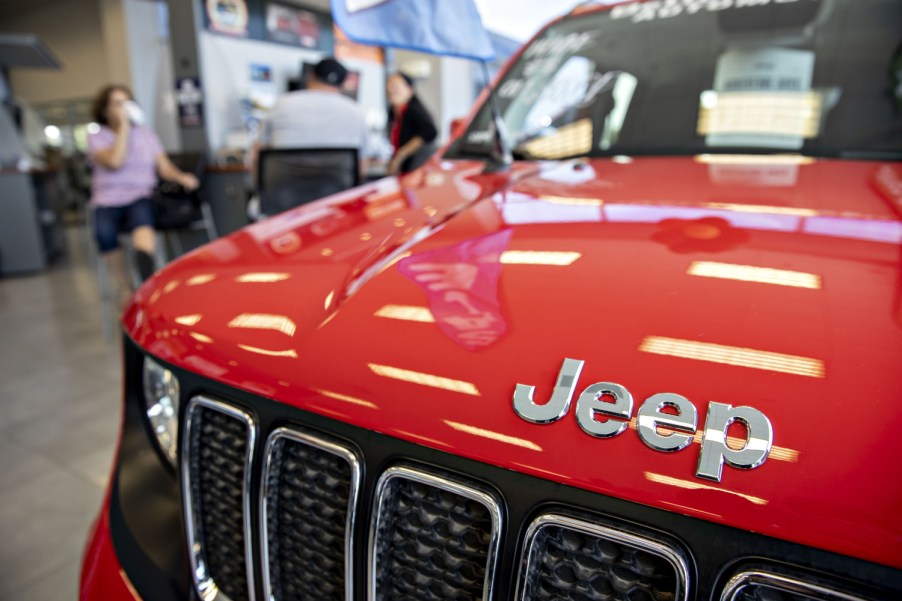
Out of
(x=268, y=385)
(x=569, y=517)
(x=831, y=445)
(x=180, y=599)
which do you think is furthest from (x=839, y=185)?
(x=180, y=599)

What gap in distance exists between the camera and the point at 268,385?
2.36 ft

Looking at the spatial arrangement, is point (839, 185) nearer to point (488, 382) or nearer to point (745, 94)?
point (745, 94)

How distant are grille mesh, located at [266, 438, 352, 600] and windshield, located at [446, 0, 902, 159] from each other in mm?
1058

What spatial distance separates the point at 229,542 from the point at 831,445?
754mm

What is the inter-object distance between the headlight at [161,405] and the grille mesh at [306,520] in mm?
297

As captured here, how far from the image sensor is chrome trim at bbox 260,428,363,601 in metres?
0.65

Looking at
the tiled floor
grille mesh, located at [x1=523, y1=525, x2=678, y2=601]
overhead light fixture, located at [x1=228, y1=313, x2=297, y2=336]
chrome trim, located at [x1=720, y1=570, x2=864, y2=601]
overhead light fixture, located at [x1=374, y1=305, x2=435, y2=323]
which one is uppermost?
overhead light fixture, located at [x1=374, y1=305, x2=435, y2=323]

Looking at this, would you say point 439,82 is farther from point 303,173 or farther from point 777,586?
point 777,586

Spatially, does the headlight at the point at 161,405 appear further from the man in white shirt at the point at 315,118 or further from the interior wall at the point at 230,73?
the interior wall at the point at 230,73

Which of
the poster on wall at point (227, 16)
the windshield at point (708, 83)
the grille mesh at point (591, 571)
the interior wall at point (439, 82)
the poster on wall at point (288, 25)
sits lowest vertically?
the grille mesh at point (591, 571)

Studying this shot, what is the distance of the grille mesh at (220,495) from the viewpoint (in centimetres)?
81

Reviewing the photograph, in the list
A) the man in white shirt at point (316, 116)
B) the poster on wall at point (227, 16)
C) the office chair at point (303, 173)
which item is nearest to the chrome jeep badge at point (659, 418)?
the office chair at point (303, 173)

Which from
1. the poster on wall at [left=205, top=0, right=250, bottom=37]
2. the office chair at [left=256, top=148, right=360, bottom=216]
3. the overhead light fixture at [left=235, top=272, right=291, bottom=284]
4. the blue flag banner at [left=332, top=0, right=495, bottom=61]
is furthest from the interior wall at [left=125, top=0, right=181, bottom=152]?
the overhead light fixture at [left=235, top=272, right=291, bottom=284]

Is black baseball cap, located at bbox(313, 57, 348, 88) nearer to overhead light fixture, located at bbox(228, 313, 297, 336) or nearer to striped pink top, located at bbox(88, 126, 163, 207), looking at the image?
striped pink top, located at bbox(88, 126, 163, 207)
